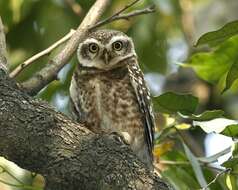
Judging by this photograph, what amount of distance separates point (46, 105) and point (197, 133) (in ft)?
11.3

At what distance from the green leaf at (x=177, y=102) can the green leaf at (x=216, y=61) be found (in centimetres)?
26

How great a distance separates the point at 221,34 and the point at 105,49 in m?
1.31

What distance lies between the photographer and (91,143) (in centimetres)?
237

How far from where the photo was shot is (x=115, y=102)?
11.1 feet

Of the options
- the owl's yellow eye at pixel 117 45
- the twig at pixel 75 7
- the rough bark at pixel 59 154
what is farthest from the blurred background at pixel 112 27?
the rough bark at pixel 59 154

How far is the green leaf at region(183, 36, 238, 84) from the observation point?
8.89 feet

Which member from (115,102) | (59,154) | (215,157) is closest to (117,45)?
(115,102)

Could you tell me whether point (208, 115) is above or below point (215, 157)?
above

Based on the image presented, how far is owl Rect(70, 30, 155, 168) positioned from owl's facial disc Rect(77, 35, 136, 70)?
0.02 meters

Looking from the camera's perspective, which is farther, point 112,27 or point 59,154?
point 112,27

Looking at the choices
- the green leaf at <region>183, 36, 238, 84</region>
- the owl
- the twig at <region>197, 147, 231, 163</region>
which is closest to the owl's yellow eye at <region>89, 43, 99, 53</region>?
the owl

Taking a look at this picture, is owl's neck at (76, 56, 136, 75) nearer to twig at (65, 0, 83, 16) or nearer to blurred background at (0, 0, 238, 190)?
blurred background at (0, 0, 238, 190)

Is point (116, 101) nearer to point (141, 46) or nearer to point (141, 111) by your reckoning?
point (141, 111)

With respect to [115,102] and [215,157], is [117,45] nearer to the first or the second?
[115,102]
